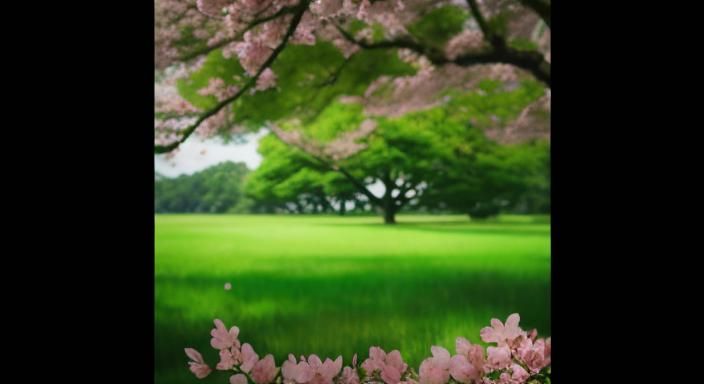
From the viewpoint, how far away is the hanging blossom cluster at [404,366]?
49.4 inches

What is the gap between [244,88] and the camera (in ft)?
6.44

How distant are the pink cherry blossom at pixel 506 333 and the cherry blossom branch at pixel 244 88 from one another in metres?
1.07

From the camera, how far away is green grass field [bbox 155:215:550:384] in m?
1.86

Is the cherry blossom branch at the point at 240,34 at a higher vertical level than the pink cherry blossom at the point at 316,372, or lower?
higher

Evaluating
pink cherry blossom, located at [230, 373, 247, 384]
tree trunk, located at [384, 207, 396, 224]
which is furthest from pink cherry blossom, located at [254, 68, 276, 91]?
pink cherry blossom, located at [230, 373, 247, 384]

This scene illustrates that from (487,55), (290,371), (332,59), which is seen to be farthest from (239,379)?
(487,55)

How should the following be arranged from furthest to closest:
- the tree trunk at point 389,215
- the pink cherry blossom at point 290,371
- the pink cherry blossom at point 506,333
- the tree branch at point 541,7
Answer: the tree trunk at point 389,215 → the tree branch at point 541,7 → the pink cherry blossom at point 506,333 → the pink cherry blossom at point 290,371

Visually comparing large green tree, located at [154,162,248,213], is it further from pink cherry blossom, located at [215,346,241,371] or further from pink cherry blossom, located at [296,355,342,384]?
pink cherry blossom, located at [296,355,342,384]

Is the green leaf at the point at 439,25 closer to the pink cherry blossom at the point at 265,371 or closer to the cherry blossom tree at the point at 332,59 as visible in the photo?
the cherry blossom tree at the point at 332,59

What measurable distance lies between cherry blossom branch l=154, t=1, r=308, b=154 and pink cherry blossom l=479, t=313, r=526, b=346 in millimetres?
1066

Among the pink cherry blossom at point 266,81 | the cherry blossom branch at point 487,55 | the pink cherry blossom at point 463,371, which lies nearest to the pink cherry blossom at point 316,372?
the pink cherry blossom at point 463,371

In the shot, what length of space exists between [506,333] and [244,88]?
1261 mm

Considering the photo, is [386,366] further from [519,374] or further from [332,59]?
[332,59]
